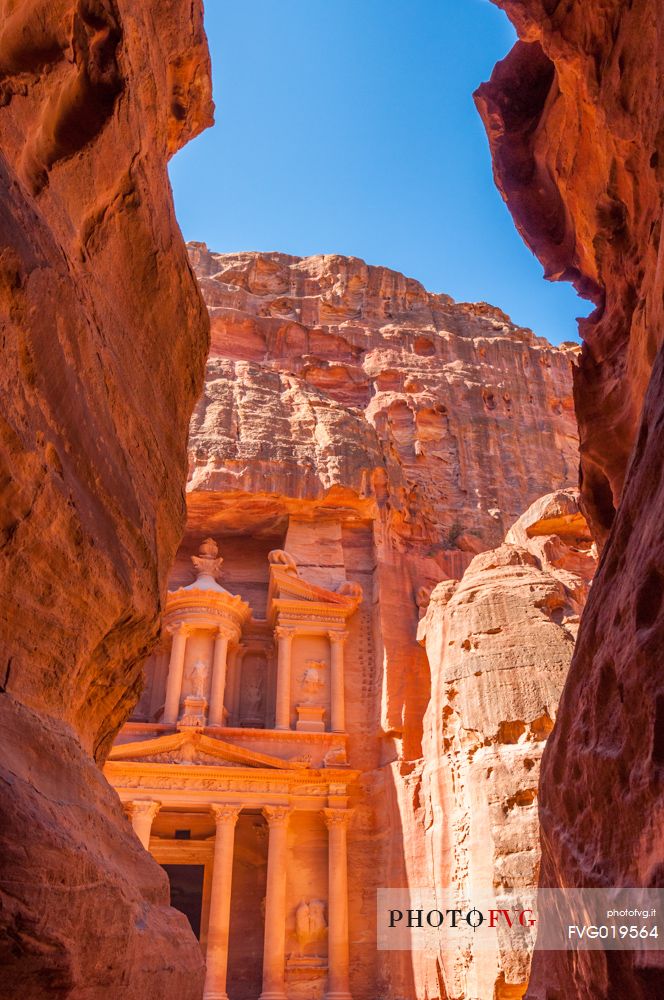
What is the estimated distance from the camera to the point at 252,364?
96.2 ft

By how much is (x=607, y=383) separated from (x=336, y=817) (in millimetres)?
15306

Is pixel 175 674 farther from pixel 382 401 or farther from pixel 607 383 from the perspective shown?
pixel 607 383

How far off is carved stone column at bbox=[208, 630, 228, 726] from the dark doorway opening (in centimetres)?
439

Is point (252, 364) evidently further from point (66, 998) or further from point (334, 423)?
point (66, 998)

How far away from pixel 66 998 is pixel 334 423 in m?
24.2

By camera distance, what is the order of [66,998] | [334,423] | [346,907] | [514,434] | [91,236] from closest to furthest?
[66,998] → [91,236] → [346,907] → [334,423] → [514,434]

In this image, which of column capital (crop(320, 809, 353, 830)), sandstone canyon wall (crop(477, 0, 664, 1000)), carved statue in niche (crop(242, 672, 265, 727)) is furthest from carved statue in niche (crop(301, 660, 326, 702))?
sandstone canyon wall (crop(477, 0, 664, 1000))

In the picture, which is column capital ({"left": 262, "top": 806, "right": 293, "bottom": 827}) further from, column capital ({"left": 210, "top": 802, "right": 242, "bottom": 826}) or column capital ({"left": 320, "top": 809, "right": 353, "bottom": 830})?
column capital ({"left": 320, "top": 809, "right": 353, "bottom": 830})

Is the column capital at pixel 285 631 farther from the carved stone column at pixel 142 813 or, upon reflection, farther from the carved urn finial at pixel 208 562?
the carved stone column at pixel 142 813

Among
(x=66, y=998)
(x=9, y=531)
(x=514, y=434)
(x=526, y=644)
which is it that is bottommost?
(x=66, y=998)

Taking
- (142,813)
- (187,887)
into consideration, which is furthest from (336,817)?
(187,887)

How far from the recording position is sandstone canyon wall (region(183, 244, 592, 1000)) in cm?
1573

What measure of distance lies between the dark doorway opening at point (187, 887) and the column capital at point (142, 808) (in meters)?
4.02

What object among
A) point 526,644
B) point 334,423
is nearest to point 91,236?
point 526,644
